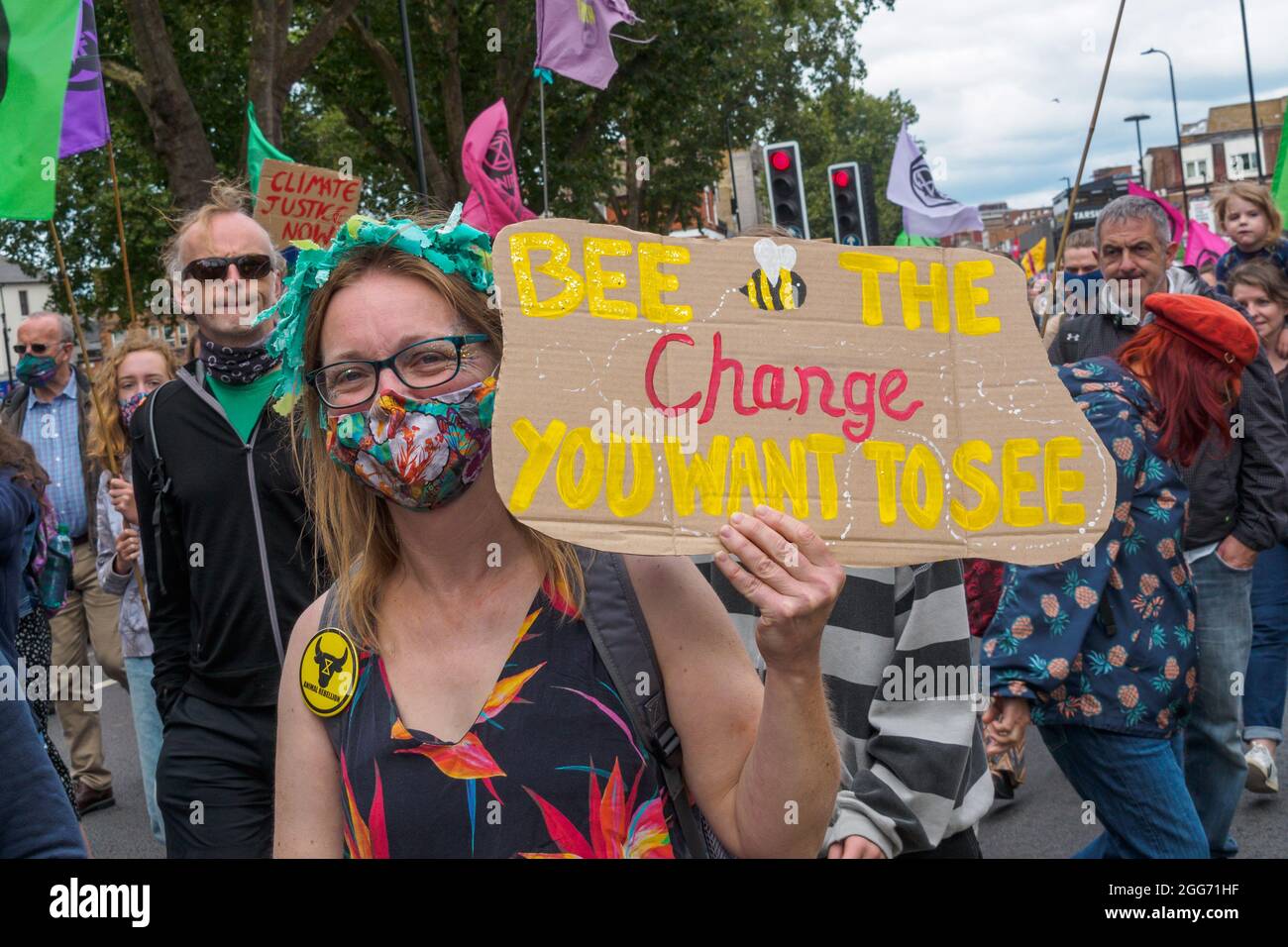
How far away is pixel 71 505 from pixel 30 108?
11.2 ft

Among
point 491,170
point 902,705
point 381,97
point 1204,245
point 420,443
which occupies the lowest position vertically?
point 902,705

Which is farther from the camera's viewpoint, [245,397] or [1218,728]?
[1218,728]

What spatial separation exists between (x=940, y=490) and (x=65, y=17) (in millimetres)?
3604

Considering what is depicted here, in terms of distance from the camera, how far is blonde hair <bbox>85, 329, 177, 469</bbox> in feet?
18.3

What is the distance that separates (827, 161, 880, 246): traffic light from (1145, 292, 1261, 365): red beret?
10218mm

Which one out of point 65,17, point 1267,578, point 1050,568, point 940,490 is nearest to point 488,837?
point 940,490

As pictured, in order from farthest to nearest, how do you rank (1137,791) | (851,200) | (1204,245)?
(851,200), (1204,245), (1137,791)

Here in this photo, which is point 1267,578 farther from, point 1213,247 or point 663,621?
point 1213,247

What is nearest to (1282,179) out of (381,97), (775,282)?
(775,282)

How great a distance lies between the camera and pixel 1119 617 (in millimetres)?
3455

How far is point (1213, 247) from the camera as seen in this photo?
42.1 feet

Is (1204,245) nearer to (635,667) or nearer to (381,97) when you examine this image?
(635,667)

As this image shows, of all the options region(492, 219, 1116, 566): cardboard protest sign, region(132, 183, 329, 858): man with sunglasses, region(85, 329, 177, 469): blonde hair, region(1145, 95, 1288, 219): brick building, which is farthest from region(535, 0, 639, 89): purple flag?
region(1145, 95, 1288, 219): brick building

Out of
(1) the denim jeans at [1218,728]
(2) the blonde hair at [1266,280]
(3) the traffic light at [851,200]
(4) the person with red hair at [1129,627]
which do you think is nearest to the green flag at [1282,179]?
(2) the blonde hair at [1266,280]
